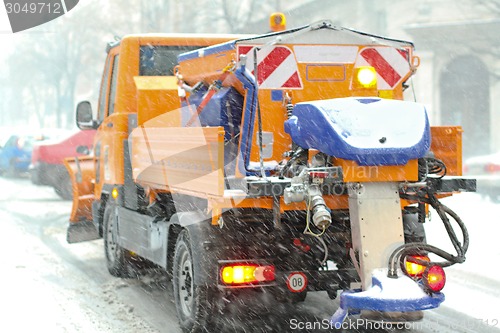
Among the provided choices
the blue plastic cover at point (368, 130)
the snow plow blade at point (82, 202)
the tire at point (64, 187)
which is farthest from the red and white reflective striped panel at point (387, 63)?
the tire at point (64, 187)

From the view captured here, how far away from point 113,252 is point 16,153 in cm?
1667

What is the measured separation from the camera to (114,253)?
9453mm

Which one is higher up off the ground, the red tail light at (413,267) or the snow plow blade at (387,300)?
the red tail light at (413,267)

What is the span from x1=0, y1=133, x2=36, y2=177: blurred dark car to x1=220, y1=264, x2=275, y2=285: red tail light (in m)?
19.7

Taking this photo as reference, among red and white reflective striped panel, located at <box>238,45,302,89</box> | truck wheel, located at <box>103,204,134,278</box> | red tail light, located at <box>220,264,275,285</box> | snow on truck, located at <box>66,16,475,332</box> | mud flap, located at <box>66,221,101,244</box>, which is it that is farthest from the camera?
mud flap, located at <box>66,221,101,244</box>

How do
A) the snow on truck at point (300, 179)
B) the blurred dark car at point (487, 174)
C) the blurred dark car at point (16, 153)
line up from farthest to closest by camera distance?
the blurred dark car at point (16, 153), the blurred dark car at point (487, 174), the snow on truck at point (300, 179)

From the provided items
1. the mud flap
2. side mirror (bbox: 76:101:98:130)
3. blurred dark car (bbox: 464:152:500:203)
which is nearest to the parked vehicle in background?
the mud flap

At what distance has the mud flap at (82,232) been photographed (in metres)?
10.6

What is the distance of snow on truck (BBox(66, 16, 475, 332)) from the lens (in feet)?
18.4

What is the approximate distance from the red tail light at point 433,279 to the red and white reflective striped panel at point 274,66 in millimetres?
2057

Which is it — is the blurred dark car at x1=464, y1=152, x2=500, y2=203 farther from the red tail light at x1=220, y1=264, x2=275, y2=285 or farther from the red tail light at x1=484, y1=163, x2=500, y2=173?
the red tail light at x1=220, y1=264, x2=275, y2=285

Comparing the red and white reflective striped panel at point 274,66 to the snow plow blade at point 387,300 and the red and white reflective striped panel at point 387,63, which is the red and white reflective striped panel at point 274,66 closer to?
the red and white reflective striped panel at point 387,63

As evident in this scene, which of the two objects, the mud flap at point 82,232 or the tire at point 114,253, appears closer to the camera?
the tire at point 114,253

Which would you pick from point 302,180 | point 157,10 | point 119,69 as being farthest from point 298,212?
point 157,10
